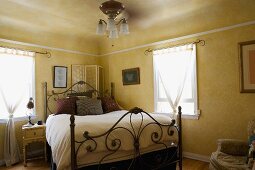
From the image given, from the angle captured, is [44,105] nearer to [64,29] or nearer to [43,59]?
[43,59]

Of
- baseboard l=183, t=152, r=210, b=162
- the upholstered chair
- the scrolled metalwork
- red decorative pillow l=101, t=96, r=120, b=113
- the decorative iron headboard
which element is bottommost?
baseboard l=183, t=152, r=210, b=162

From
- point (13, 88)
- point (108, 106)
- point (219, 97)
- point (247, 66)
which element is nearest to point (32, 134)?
point (13, 88)

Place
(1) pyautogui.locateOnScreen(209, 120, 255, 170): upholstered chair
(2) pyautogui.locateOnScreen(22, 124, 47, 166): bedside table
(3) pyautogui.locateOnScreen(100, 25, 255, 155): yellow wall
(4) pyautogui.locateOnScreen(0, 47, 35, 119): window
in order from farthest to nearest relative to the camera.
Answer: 1. (4) pyautogui.locateOnScreen(0, 47, 35, 119): window
2. (2) pyautogui.locateOnScreen(22, 124, 47, 166): bedside table
3. (3) pyautogui.locateOnScreen(100, 25, 255, 155): yellow wall
4. (1) pyautogui.locateOnScreen(209, 120, 255, 170): upholstered chair

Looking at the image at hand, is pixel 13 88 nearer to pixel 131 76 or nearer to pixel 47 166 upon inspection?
pixel 47 166

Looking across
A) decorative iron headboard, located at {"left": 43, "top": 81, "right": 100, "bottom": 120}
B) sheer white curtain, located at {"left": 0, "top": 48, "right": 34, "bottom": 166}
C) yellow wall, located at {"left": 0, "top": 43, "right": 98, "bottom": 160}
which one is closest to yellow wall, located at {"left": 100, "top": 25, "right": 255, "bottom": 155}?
decorative iron headboard, located at {"left": 43, "top": 81, "right": 100, "bottom": 120}

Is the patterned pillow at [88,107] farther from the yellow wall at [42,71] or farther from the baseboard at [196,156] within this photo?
the baseboard at [196,156]

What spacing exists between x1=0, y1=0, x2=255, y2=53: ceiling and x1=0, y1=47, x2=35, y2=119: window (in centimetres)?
36

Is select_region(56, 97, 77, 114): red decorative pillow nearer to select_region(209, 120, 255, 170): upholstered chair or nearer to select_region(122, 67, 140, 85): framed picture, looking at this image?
select_region(122, 67, 140, 85): framed picture

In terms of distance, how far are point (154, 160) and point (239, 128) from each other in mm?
1503

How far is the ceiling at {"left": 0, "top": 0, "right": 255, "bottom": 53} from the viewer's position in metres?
2.77

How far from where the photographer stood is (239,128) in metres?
2.95

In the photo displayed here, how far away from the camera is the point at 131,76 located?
4375 mm

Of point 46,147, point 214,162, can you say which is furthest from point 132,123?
point 46,147

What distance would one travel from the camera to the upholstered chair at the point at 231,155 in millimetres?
2219
